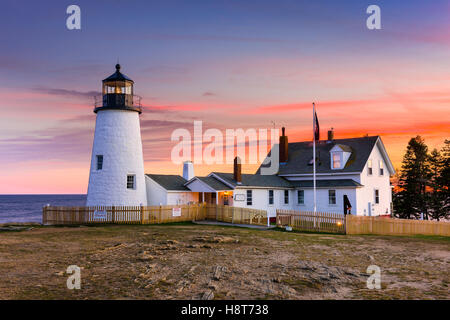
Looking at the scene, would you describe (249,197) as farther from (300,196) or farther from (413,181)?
(413,181)

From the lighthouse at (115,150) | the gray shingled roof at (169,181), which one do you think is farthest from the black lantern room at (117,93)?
the gray shingled roof at (169,181)

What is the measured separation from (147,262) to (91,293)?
165 inches

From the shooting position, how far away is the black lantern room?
3143 cm

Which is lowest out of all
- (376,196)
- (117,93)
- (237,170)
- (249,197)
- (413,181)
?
(376,196)

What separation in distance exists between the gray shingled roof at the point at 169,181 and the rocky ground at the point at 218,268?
1402 cm

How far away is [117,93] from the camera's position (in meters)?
31.8

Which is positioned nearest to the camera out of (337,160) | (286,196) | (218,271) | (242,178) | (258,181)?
(218,271)

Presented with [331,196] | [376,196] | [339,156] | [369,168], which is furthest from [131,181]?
[376,196]

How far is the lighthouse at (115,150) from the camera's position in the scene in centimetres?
3114

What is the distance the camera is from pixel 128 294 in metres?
9.66

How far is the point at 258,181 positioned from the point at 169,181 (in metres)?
8.52
